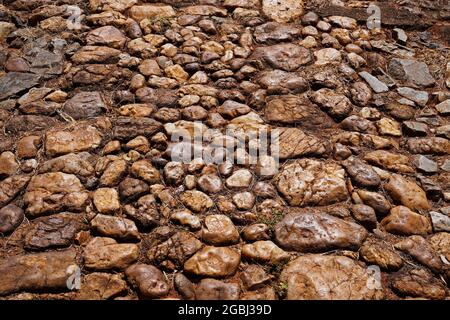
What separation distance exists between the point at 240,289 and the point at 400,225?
1.14 metres

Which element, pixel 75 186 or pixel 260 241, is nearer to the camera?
pixel 260 241

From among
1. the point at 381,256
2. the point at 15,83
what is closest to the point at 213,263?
the point at 381,256

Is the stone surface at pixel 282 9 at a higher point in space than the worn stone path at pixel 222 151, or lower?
higher

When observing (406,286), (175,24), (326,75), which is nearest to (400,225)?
(406,286)

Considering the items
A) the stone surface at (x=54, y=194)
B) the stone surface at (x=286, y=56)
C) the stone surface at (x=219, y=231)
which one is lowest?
the stone surface at (x=219, y=231)

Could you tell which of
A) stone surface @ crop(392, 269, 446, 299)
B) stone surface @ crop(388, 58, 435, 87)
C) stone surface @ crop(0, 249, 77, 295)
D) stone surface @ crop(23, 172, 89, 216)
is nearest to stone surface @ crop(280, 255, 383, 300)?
stone surface @ crop(392, 269, 446, 299)

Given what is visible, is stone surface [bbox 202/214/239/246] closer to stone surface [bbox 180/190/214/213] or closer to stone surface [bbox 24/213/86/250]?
stone surface [bbox 180/190/214/213]

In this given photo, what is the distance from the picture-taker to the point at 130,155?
2.76m

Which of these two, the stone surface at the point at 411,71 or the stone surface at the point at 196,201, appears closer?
the stone surface at the point at 196,201

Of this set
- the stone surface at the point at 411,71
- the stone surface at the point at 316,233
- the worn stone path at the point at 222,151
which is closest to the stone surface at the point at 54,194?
the worn stone path at the point at 222,151

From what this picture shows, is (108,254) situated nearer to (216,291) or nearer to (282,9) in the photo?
(216,291)

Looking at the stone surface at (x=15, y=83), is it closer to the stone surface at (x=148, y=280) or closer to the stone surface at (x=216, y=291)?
the stone surface at (x=148, y=280)
